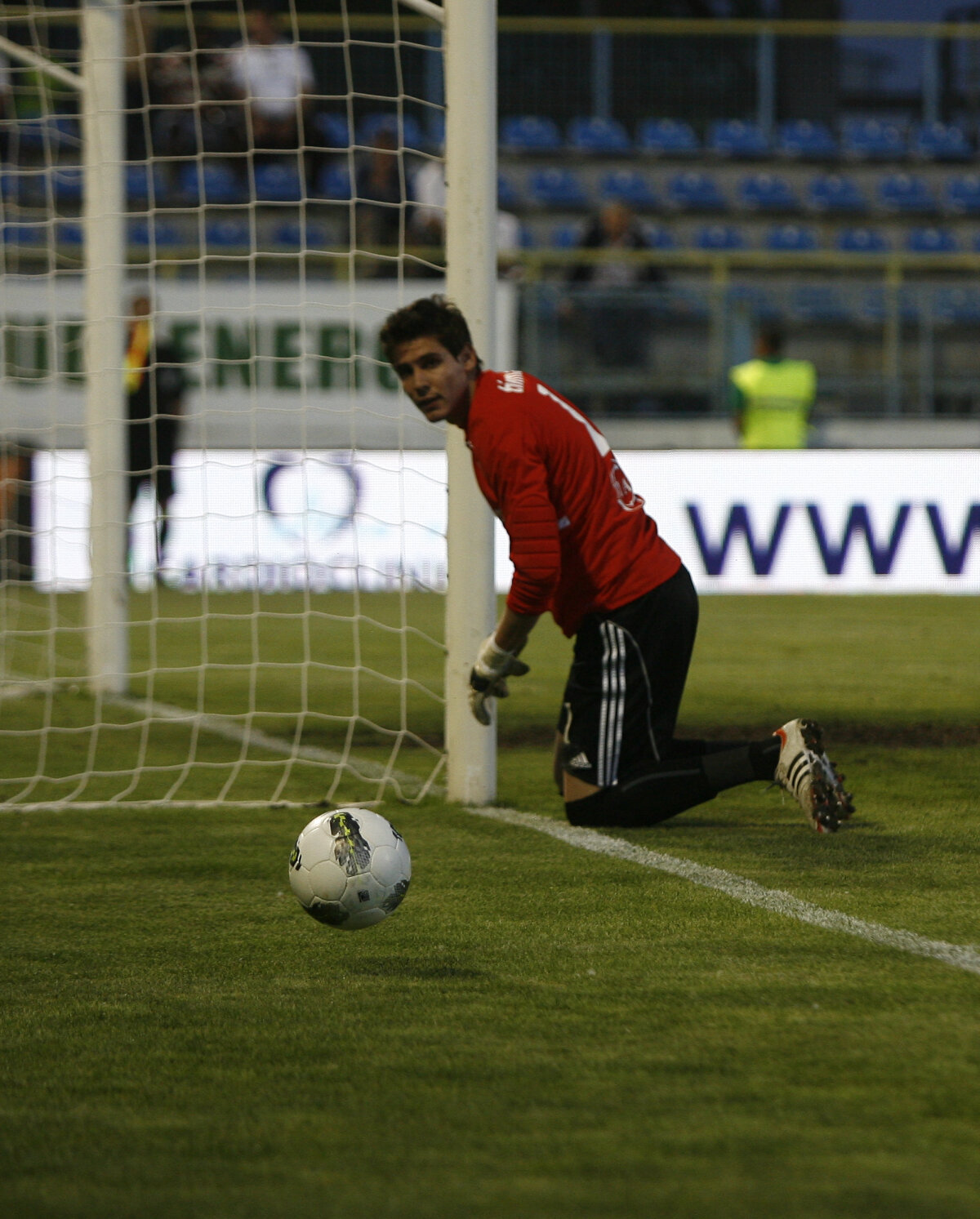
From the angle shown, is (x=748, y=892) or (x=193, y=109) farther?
(x=193, y=109)

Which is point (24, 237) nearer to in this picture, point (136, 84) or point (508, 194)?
point (136, 84)

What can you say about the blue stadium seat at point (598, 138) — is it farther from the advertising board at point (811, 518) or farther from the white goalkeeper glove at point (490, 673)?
the white goalkeeper glove at point (490, 673)

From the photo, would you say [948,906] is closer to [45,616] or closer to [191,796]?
[191,796]

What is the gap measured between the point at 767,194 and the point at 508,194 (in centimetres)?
291

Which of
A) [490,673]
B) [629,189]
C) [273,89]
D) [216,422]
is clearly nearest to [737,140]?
[629,189]

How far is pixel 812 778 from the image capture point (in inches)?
189

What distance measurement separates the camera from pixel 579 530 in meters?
5.07

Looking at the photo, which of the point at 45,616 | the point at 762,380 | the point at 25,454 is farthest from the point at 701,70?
the point at 45,616

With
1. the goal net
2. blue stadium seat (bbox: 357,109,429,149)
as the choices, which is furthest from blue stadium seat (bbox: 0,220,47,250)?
blue stadium seat (bbox: 357,109,429,149)

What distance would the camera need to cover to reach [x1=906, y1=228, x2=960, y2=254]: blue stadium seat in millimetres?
18938

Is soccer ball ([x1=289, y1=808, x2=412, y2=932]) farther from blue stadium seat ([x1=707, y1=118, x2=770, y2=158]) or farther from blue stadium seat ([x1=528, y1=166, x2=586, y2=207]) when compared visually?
blue stadium seat ([x1=707, y1=118, x2=770, y2=158])

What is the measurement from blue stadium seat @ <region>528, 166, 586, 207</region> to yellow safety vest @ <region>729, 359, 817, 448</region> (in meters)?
4.37

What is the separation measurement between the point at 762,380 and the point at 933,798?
10127mm

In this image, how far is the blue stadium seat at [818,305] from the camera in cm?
1627
